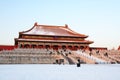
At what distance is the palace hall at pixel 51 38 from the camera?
193 ft

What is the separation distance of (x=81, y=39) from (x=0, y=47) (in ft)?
62.4

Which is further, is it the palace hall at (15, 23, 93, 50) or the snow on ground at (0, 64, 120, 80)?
the palace hall at (15, 23, 93, 50)

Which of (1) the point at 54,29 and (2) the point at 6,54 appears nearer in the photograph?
(2) the point at 6,54

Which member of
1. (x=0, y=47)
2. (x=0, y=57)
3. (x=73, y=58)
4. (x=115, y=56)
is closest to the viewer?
(x=0, y=57)

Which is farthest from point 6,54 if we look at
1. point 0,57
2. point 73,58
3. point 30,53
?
point 73,58

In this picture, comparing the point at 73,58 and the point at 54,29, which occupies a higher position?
the point at 54,29

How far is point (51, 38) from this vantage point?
202ft

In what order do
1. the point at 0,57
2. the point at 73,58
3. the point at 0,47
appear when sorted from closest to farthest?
the point at 0,57 < the point at 73,58 < the point at 0,47

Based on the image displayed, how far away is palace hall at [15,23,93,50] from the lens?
58.9 m

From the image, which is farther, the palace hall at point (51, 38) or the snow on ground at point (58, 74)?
the palace hall at point (51, 38)

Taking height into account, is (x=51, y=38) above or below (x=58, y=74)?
above

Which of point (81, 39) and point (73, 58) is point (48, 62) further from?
point (81, 39)

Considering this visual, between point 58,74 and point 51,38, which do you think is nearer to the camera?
point 58,74

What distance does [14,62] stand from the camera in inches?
1387
